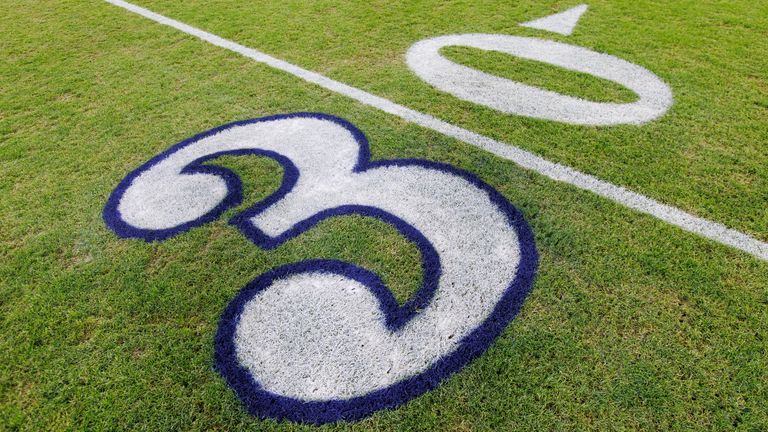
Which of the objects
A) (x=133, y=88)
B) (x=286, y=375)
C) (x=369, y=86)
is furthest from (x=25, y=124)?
(x=286, y=375)

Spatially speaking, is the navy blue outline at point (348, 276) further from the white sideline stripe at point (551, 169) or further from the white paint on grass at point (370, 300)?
the white sideline stripe at point (551, 169)

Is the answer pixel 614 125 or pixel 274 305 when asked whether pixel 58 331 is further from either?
pixel 614 125

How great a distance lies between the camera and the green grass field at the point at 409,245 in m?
2.15

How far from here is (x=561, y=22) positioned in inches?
211

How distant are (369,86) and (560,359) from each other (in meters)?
2.85

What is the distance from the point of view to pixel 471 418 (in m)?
2.08

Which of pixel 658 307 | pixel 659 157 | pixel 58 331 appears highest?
pixel 659 157

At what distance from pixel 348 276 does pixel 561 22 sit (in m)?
4.19

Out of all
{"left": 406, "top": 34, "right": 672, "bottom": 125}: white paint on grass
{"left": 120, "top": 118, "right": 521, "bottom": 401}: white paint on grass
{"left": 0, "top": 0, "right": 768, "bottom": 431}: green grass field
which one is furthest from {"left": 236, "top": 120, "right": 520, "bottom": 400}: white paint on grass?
{"left": 406, "top": 34, "right": 672, "bottom": 125}: white paint on grass

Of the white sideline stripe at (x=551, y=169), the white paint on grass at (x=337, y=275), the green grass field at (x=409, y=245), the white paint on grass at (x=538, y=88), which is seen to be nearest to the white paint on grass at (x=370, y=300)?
the white paint on grass at (x=337, y=275)

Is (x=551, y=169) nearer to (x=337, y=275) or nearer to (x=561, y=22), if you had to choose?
(x=337, y=275)

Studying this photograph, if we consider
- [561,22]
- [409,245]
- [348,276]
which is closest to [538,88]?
[561,22]

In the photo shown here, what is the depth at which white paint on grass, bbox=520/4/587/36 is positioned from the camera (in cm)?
521

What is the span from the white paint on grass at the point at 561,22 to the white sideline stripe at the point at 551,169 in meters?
2.26
